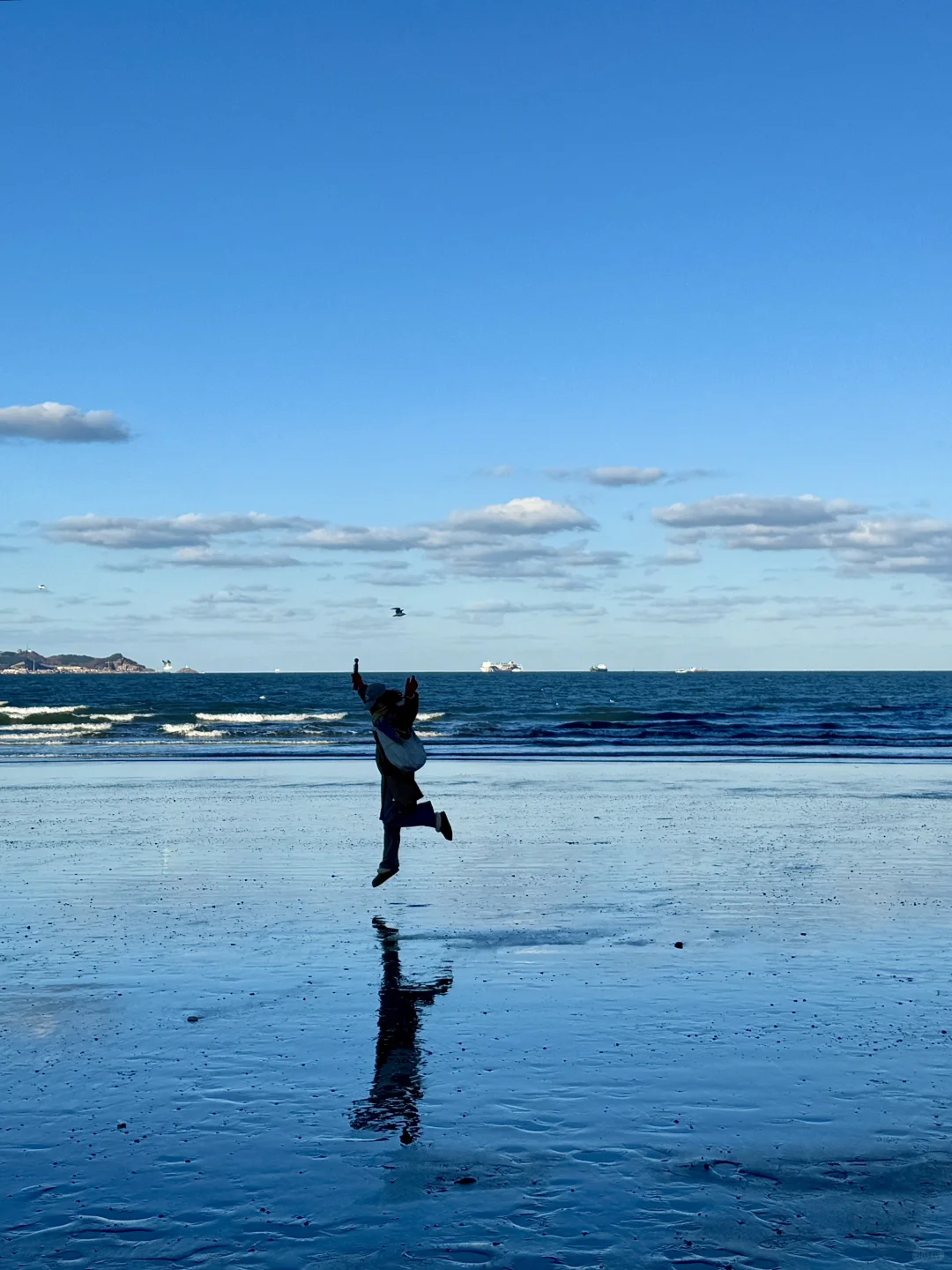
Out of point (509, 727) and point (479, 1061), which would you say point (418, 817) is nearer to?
point (479, 1061)

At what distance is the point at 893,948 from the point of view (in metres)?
10.4

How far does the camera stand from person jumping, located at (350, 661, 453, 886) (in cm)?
1305

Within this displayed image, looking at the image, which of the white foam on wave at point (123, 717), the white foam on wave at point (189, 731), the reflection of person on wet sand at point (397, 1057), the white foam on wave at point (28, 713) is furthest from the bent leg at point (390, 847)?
the white foam on wave at point (28, 713)

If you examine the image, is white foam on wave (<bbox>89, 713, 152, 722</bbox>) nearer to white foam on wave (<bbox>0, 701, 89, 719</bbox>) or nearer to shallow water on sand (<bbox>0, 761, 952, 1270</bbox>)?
white foam on wave (<bbox>0, 701, 89, 719</bbox>)

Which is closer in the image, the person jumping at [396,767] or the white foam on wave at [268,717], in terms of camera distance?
the person jumping at [396,767]

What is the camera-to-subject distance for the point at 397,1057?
24.5ft

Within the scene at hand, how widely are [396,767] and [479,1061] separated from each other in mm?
5894

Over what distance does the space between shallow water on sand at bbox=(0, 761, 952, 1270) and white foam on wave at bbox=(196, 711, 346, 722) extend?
5883 centimetres

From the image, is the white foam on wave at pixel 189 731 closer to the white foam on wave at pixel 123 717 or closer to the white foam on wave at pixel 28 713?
the white foam on wave at pixel 123 717

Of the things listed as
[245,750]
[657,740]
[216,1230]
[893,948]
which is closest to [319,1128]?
[216,1230]

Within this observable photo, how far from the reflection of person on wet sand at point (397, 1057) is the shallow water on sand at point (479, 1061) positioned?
3 centimetres

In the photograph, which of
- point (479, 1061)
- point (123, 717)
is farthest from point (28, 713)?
point (479, 1061)

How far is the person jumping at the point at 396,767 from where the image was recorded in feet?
42.8

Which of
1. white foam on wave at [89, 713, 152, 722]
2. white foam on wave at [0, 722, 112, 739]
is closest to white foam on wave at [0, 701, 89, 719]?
white foam on wave at [89, 713, 152, 722]
